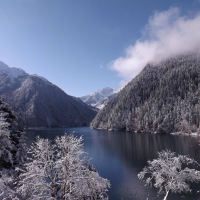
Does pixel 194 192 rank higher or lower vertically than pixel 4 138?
lower

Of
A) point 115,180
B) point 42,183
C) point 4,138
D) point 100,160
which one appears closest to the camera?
point 42,183

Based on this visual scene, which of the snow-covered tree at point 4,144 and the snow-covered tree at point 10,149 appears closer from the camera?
the snow-covered tree at point 4,144

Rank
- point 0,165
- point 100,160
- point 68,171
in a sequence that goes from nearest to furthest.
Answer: point 68,171, point 0,165, point 100,160

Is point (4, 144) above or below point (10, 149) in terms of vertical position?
above

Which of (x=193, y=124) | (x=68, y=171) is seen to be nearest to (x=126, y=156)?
(x=68, y=171)

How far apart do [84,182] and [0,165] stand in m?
13.9

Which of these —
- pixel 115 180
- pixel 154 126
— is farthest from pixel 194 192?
pixel 154 126

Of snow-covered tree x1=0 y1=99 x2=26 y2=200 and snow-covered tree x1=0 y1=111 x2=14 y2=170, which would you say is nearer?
snow-covered tree x1=0 y1=111 x2=14 y2=170

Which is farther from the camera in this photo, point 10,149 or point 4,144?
point 10,149

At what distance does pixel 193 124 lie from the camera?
134m

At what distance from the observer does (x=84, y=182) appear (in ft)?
46.4

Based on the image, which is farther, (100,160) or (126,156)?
(126,156)

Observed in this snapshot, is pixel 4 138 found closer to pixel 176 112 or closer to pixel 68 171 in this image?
pixel 68 171

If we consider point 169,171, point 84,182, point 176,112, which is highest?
point 176,112
